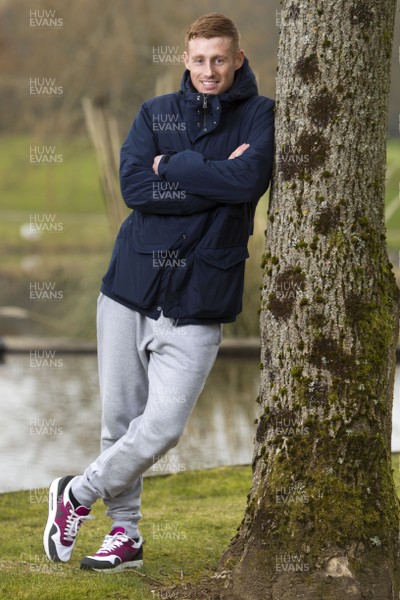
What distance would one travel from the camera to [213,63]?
3.42 m

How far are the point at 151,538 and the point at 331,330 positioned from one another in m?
1.37

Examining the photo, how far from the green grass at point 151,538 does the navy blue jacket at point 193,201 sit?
2.76ft

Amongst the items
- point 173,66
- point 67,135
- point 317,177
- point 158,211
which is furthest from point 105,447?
point 67,135

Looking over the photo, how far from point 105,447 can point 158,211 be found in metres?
0.78

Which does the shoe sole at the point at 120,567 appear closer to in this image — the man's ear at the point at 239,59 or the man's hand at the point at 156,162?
the man's hand at the point at 156,162

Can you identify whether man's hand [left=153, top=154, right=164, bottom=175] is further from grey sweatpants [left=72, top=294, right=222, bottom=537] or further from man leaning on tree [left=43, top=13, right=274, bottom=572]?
grey sweatpants [left=72, top=294, right=222, bottom=537]

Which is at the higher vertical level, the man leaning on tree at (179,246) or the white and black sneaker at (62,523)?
the man leaning on tree at (179,246)

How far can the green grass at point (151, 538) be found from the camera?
3.38m

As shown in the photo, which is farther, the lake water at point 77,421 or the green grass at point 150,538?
the lake water at point 77,421

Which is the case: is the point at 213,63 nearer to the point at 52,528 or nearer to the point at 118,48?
the point at 52,528

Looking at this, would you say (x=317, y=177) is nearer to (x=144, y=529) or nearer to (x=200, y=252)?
(x=200, y=252)

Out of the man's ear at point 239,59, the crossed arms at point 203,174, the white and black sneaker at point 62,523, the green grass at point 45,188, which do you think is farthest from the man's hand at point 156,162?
the green grass at point 45,188

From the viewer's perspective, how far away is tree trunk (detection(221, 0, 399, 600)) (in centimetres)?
322

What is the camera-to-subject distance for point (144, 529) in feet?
14.5
